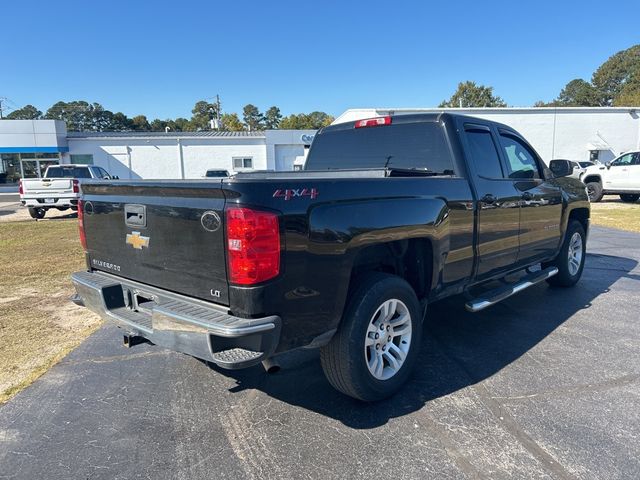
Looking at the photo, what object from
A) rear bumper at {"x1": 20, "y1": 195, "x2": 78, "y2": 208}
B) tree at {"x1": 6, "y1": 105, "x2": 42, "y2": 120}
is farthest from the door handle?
tree at {"x1": 6, "y1": 105, "x2": 42, "y2": 120}

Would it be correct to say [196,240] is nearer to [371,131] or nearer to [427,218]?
[427,218]

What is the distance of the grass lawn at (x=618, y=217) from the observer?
12149mm

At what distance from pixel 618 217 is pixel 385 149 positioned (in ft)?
42.3

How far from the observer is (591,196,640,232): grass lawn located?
39.9 feet

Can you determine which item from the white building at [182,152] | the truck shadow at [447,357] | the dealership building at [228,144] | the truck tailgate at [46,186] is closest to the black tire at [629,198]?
the dealership building at [228,144]

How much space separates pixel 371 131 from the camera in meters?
4.46

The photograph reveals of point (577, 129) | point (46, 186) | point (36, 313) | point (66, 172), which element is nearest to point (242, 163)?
point (66, 172)

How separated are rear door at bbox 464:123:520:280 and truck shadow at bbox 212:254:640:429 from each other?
0.67 meters

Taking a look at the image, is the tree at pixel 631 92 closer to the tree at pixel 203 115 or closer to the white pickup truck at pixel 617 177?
the white pickup truck at pixel 617 177

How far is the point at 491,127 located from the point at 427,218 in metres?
1.78

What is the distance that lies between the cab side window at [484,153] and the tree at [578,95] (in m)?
92.3

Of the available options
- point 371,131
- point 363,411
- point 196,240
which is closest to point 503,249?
point 371,131

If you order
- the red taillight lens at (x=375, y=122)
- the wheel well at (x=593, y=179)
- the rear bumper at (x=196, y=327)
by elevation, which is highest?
the red taillight lens at (x=375, y=122)

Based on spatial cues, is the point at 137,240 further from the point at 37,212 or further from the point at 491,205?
the point at 37,212
